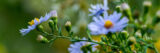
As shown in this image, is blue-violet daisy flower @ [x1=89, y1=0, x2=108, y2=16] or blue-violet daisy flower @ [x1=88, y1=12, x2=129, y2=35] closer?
blue-violet daisy flower @ [x1=88, y1=12, x2=129, y2=35]

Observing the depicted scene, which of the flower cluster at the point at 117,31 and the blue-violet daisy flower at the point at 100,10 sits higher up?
the blue-violet daisy flower at the point at 100,10

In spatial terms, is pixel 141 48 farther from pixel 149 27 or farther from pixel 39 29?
pixel 39 29

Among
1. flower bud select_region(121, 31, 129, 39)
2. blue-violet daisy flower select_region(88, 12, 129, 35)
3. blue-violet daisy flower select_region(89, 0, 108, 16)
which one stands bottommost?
flower bud select_region(121, 31, 129, 39)

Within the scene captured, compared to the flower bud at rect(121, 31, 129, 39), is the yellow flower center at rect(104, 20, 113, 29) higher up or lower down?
higher up

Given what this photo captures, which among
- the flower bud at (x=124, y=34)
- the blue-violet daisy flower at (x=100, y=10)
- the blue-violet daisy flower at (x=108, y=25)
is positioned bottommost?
the flower bud at (x=124, y=34)

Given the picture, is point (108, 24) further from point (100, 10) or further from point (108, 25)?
point (100, 10)

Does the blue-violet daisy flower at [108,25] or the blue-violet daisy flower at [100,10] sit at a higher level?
the blue-violet daisy flower at [100,10]

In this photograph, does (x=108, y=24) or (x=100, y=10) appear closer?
(x=108, y=24)

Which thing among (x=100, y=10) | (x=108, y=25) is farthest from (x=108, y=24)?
(x=100, y=10)

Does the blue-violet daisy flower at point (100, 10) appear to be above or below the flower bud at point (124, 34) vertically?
above

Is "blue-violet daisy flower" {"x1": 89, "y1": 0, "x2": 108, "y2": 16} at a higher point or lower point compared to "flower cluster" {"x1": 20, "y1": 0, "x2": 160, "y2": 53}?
higher

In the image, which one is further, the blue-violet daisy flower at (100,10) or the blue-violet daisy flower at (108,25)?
the blue-violet daisy flower at (100,10)

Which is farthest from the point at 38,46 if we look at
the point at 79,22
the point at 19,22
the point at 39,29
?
the point at 39,29

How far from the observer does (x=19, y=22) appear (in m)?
4.34
